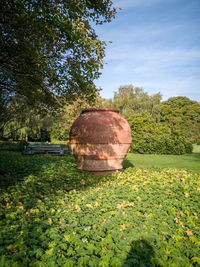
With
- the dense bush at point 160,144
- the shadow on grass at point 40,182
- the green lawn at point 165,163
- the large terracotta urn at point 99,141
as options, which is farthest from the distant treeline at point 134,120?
the green lawn at point 165,163

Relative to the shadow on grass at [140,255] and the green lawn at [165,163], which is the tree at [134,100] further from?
the shadow on grass at [140,255]

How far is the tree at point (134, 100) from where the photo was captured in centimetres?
3281

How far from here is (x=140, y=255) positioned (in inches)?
85.7

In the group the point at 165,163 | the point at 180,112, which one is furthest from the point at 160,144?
the point at 180,112

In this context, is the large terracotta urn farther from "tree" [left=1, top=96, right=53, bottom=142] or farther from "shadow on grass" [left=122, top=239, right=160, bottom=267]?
"tree" [left=1, top=96, right=53, bottom=142]

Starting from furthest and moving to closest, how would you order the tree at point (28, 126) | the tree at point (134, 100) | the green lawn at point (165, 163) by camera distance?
1. the tree at point (134, 100)
2. the tree at point (28, 126)
3. the green lawn at point (165, 163)

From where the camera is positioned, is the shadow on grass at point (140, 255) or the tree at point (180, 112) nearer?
the shadow on grass at point (140, 255)

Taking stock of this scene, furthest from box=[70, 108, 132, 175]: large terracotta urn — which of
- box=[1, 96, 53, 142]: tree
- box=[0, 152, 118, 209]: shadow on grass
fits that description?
box=[1, 96, 53, 142]: tree

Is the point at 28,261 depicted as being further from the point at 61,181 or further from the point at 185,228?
the point at 61,181

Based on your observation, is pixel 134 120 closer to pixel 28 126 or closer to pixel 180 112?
pixel 28 126

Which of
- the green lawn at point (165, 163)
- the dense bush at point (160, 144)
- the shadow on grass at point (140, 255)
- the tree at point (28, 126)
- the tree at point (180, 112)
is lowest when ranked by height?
the green lawn at point (165, 163)

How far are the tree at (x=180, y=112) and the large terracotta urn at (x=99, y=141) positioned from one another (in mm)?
32567

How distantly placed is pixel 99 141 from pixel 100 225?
3617 mm

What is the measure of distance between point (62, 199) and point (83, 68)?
3573 mm
